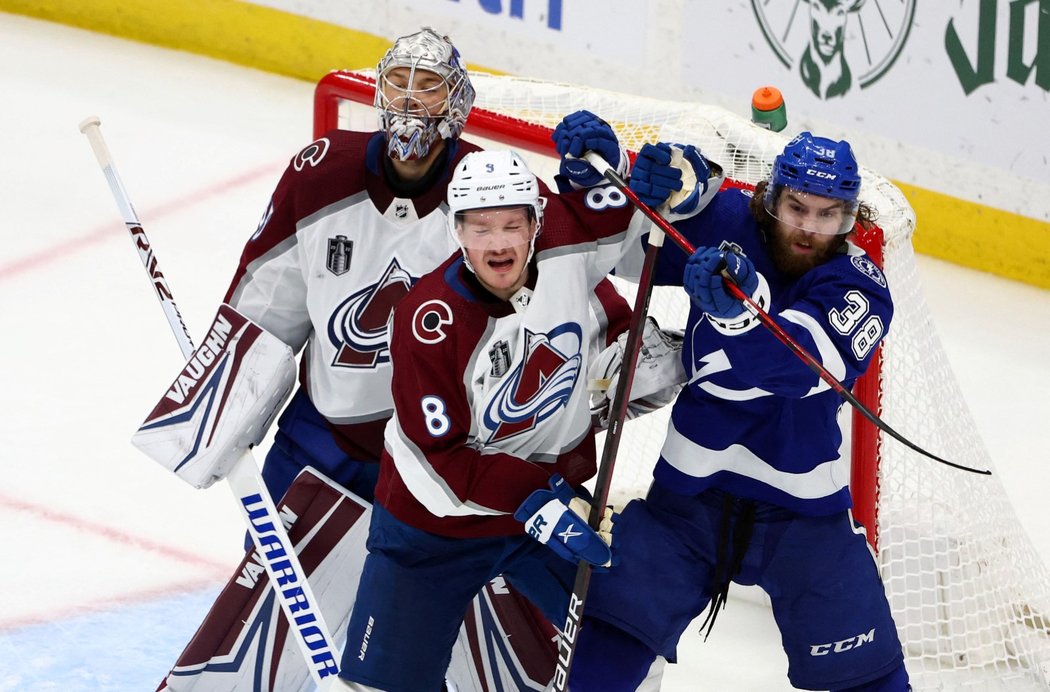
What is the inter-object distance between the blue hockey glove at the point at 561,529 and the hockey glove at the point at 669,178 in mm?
504

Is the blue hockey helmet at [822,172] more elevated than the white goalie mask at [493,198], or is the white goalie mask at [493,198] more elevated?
the blue hockey helmet at [822,172]

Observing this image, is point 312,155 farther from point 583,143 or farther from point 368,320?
point 583,143

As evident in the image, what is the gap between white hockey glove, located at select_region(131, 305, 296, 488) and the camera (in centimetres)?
313

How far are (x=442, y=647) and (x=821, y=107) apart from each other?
2.94 m

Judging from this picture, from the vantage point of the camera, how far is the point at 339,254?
9.94 feet

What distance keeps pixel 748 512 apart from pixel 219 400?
1000 mm

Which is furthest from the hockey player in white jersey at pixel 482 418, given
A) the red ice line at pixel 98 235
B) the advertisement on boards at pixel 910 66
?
the red ice line at pixel 98 235

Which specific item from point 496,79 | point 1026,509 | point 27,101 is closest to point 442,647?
point 496,79

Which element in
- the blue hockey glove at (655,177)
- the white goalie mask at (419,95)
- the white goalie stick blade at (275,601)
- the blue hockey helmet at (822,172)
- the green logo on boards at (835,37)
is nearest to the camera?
the blue hockey helmet at (822,172)

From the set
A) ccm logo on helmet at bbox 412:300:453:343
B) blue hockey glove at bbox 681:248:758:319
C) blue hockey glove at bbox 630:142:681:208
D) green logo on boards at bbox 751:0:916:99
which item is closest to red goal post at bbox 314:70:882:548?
blue hockey glove at bbox 630:142:681:208

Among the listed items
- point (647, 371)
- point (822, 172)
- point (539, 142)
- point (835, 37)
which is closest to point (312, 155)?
point (647, 371)

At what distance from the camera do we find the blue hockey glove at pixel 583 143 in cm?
280

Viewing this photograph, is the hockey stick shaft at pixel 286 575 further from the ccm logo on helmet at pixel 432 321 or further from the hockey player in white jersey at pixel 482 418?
the ccm logo on helmet at pixel 432 321

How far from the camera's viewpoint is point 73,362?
4.80 meters
